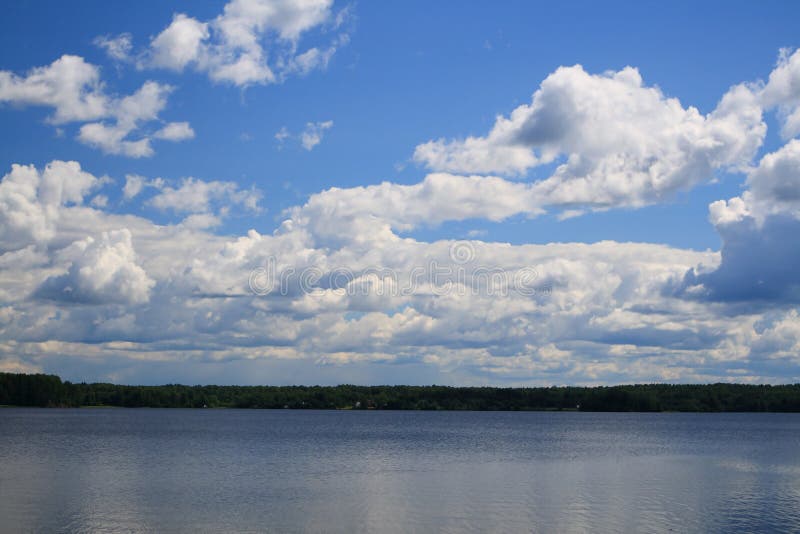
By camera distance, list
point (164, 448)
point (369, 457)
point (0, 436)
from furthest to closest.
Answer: point (0, 436) → point (164, 448) → point (369, 457)

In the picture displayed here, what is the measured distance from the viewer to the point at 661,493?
50781mm

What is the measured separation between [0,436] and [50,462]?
45.1 metres

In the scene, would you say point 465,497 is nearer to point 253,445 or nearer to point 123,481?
point 123,481

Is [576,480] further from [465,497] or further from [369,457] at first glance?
[369,457]

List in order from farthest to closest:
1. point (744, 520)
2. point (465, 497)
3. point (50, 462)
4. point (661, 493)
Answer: point (50, 462) < point (661, 493) < point (465, 497) < point (744, 520)

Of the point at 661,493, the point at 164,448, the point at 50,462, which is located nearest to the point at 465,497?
the point at 661,493

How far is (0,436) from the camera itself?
103375 mm

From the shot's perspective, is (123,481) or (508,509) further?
(123,481)

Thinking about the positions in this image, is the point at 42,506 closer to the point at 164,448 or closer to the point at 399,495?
the point at 399,495

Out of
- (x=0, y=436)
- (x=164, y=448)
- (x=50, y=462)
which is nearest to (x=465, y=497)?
(x=50, y=462)

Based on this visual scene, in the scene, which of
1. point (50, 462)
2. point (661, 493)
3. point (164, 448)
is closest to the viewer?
point (661, 493)

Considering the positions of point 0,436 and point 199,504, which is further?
point 0,436

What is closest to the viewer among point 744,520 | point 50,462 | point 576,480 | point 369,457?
point 744,520

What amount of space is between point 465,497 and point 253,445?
49.6m
